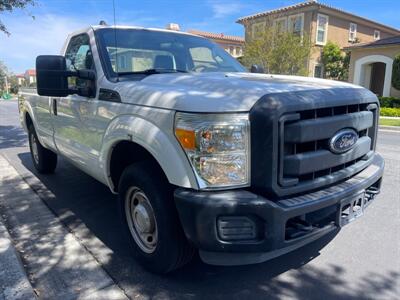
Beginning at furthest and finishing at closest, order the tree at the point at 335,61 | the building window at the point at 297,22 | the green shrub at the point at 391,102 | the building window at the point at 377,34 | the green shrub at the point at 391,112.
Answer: the building window at the point at 377,34 < the tree at the point at 335,61 < the building window at the point at 297,22 < the green shrub at the point at 391,102 < the green shrub at the point at 391,112

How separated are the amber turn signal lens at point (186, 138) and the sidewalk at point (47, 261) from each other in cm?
121

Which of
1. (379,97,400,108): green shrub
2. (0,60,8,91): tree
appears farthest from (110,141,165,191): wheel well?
(0,60,8,91): tree

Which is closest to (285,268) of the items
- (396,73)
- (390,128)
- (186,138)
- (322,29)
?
(186,138)

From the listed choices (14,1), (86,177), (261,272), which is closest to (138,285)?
(261,272)

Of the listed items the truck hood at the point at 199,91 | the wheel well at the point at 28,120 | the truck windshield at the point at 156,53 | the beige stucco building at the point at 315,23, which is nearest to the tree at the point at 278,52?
the beige stucco building at the point at 315,23

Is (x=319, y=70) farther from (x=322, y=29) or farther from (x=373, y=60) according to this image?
(x=373, y=60)

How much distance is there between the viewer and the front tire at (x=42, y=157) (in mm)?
5684

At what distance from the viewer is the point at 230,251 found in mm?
2275

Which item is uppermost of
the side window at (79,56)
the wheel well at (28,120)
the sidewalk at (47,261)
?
the side window at (79,56)

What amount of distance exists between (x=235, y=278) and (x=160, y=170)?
1.05 metres

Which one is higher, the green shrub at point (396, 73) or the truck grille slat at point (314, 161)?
the green shrub at point (396, 73)

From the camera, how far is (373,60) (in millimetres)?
21297

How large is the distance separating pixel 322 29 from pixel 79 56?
83.3ft

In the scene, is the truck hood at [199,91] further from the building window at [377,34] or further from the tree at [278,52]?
the building window at [377,34]
